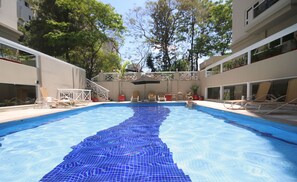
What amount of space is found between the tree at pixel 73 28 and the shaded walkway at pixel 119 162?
49.2 ft

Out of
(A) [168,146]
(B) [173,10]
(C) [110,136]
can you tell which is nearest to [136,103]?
(C) [110,136]

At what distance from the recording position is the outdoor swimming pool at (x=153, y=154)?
291 cm

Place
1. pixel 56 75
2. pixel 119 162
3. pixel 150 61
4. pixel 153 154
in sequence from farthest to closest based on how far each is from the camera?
pixel 150 61
pixel 56 75
pixel 153 154
pixel 119 162

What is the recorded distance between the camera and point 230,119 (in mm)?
7434

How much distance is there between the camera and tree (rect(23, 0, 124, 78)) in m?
17.3

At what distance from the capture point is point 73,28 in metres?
19.3

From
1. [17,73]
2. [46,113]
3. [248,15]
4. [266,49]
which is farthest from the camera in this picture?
[248,15]

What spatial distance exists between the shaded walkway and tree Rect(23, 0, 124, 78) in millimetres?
14997

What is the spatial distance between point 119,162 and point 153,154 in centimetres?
78

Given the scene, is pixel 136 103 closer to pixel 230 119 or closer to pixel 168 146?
pixel 230 119

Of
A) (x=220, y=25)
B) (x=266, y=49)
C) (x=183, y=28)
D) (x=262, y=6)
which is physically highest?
(x=220, y=25)

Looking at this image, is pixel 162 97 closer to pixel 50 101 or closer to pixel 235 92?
pixel 235 92

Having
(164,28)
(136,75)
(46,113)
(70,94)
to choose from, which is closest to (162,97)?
(136,75)

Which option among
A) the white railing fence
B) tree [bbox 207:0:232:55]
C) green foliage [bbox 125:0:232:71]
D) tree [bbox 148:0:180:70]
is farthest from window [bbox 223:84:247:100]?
tree [bbox 207:0:232:55]
